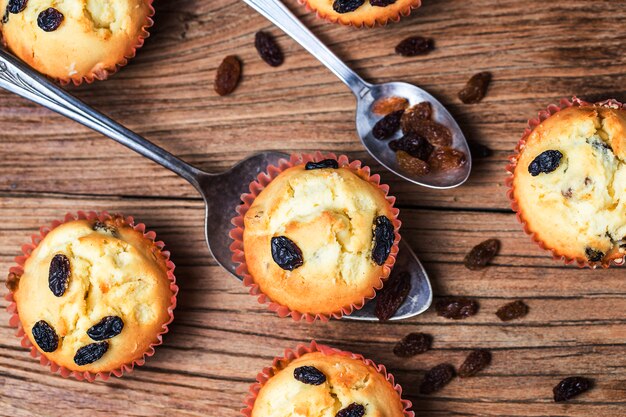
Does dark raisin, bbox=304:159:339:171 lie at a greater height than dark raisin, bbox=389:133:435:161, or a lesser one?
lesser

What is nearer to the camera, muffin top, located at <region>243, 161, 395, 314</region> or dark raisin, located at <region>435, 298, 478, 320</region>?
muffin top, located at <region>243, 161, 395, 314</region>

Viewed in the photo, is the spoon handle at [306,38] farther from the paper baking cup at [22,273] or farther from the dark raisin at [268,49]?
the paper baking cup at [22,273]

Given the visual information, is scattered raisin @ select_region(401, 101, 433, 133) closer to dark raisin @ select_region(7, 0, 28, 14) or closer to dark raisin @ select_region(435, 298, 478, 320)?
dark raisin @ select_region(435, 298, 478, 320)

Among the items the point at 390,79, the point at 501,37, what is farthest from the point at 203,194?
the point at 501,37

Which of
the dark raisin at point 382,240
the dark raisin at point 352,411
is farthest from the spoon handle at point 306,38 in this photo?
the dark raisin at point 352,411

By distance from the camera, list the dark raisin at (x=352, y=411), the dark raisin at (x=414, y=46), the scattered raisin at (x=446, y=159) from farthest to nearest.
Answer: the dark raisin at (x=414, y=46) → the scattered raisin at (x=446, y=159) → the dark raisin at (x=352, y=411)

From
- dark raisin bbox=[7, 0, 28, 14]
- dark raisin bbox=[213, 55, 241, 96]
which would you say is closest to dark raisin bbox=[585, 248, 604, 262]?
dark raisin bbox=[213, 55, 241, 96]
